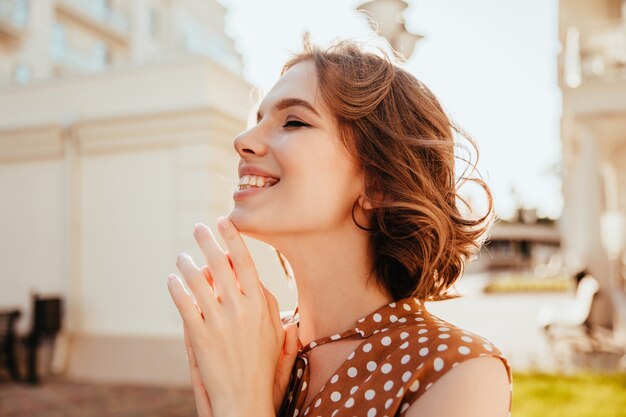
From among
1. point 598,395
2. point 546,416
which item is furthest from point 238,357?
point 598,395

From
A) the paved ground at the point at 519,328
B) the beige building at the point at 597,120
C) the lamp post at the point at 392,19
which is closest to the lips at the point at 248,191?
the paved ground at the point at 519,328

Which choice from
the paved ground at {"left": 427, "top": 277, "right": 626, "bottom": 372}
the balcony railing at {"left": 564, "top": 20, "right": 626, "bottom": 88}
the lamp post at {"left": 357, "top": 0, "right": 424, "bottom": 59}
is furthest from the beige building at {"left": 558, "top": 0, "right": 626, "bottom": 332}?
the lamp post at {"left": 357, "top": 0, "right": 424, "bottom": 59}

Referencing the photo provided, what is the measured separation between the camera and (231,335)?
1.41m

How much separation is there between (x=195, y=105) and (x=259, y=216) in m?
6.71

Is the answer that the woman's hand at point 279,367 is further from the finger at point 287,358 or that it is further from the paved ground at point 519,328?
the paved ground at point 519,328

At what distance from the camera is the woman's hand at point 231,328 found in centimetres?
137

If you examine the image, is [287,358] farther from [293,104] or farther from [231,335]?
[293,104]

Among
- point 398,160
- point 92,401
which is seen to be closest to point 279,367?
point 398,160

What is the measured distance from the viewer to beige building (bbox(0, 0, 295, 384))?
8023 mm

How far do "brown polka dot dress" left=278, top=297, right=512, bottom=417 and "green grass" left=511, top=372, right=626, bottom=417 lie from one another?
15.3ft

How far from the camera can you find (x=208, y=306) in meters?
1.42

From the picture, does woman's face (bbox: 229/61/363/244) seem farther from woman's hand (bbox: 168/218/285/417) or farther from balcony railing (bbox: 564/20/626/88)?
balcony railing (bbox: 564/20/626/88)

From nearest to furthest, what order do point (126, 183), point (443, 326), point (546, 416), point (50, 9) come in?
1. point (443, 326)
2. point (546, 416)
3. point (126, 183)
4. point (50, 9)

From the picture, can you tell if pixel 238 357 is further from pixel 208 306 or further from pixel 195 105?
pixel 195 105
